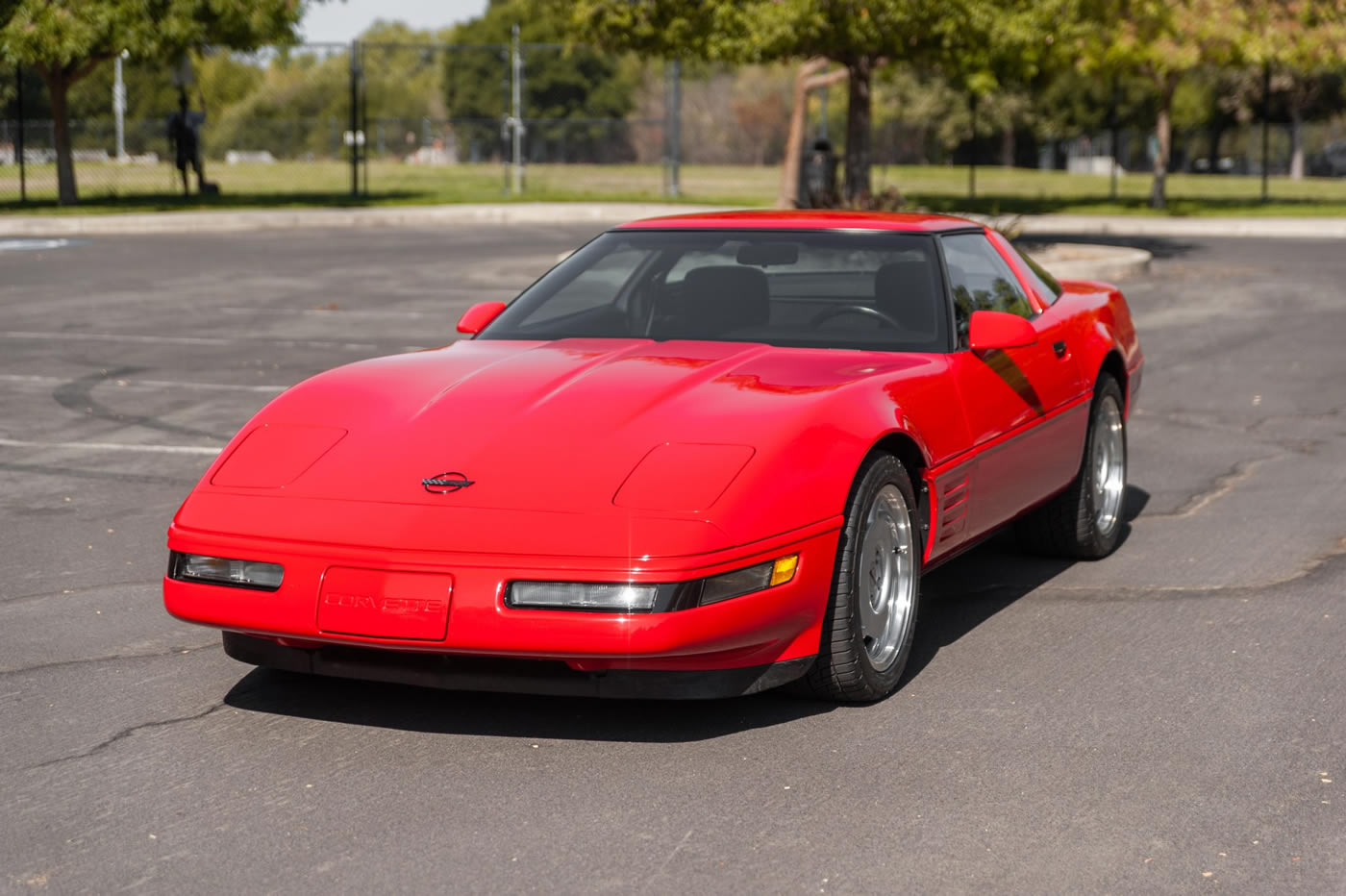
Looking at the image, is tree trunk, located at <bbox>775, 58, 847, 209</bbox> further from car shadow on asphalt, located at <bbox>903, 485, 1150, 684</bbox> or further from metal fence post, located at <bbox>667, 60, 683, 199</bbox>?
car shadow on asphalt, located at <bbox>903, 485, 1150, 684</bbox>

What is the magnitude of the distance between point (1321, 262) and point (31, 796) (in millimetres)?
21144

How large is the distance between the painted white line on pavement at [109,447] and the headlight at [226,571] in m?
4.55

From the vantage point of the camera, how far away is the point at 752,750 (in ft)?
14.6

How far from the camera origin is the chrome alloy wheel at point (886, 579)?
485 centimetres

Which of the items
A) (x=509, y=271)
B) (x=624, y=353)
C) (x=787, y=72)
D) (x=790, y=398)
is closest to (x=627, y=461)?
(x=790, y=398)

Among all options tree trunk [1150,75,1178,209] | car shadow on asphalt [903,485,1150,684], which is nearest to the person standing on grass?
tree trunk [1150,75,1178,209]

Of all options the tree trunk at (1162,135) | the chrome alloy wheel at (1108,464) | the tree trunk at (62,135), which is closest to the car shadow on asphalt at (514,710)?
the chrome alloy wheel at (1108,464)

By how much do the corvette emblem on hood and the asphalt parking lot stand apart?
0.67m

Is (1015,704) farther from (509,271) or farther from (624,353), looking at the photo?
(509,271)

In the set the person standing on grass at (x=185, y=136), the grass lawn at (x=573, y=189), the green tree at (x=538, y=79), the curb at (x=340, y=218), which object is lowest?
the curb at (x=340, y=218)

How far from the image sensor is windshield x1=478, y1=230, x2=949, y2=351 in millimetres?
5730

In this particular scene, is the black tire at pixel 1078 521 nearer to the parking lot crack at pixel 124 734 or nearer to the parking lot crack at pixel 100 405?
the parking lot crack at pixel 124 734

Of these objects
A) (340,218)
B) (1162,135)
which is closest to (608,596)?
(340,218)

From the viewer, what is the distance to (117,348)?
1338 centimetres
